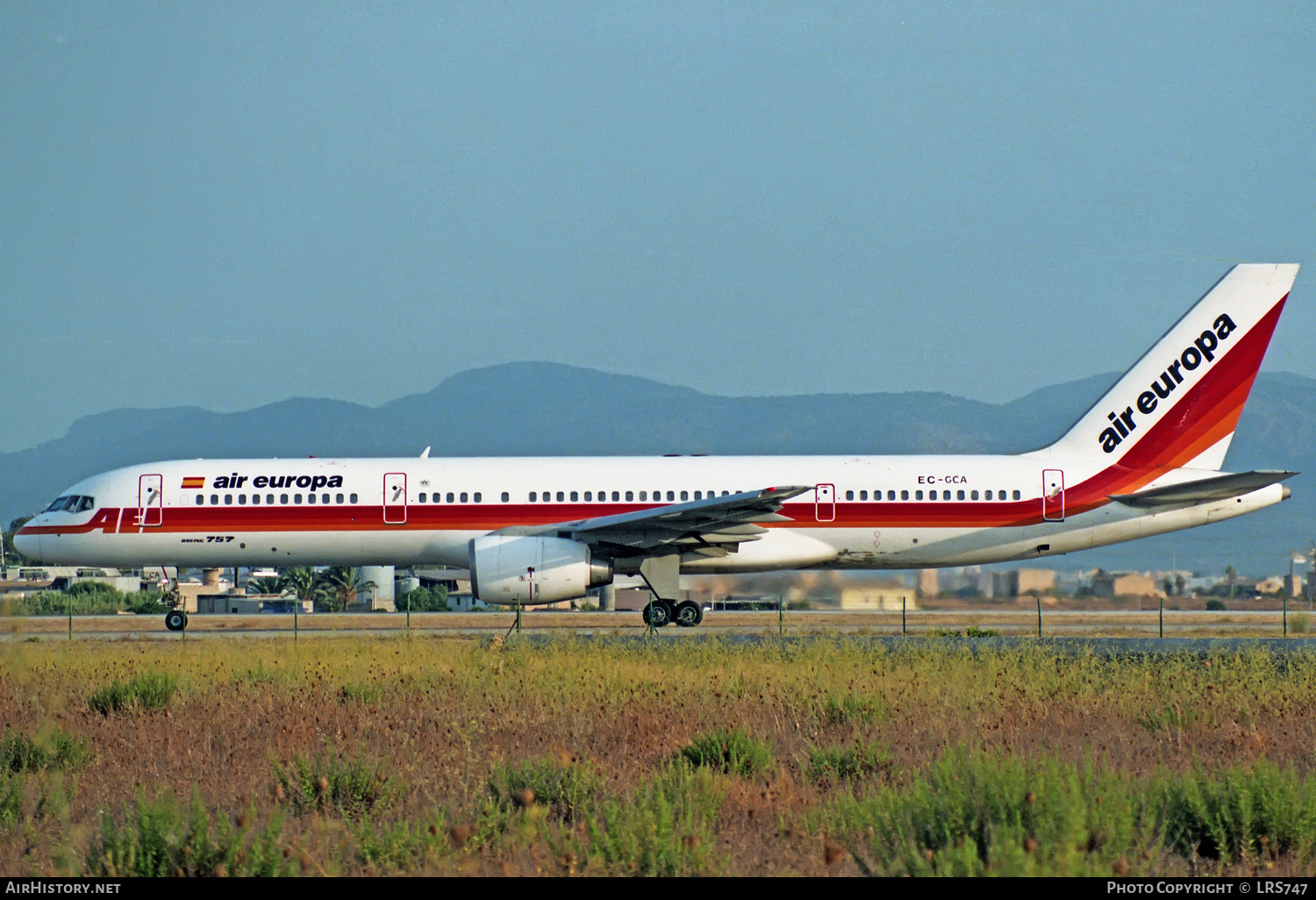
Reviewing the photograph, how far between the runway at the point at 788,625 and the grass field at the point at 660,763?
31.3 feet

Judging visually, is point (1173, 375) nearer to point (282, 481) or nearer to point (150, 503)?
point (282, 481)

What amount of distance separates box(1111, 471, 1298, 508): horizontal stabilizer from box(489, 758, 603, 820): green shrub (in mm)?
20255

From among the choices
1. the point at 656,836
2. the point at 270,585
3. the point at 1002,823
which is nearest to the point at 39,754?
the point at 656,836

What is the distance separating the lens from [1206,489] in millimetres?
25828

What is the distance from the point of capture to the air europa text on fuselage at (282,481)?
28.0m

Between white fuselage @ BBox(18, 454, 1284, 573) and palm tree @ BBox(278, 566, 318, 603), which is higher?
white fuselage @ BBox(18, 454, 1284, 573)

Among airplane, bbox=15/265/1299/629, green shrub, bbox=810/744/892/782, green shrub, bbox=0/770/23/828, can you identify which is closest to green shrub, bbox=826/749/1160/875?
green shrub, bbox=810/744/892/782

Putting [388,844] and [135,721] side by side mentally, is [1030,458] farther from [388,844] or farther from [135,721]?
[388,844]

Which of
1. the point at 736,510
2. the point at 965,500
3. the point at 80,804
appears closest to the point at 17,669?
the point at 80,804

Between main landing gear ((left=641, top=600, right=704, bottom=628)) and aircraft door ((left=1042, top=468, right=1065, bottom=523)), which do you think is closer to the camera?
aircraft door ((left=1042, top=468, right=1065, bottom=523))

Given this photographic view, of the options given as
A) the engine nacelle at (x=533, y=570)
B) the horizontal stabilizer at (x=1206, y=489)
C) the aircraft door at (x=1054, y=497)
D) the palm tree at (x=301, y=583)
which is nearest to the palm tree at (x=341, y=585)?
the palm tree at (x=301, y=583)

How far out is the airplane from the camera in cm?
2720

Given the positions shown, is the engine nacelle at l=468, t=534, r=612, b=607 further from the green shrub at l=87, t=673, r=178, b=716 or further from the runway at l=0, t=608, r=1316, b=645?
the green shrub at l=87, t=673, r=178, b=716

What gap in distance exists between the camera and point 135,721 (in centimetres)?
1247
